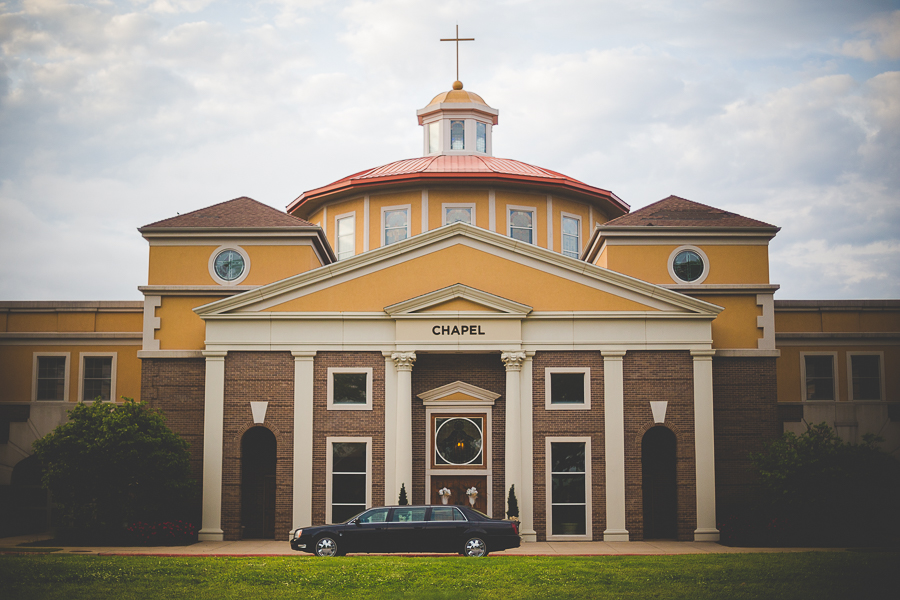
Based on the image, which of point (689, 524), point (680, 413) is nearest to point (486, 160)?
point (680, 413)

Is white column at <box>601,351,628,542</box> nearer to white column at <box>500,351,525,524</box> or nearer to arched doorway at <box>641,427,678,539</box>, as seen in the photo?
arched doorway at <box>641,427,678,539</box>

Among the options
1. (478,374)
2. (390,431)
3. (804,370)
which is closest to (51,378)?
(390,431)

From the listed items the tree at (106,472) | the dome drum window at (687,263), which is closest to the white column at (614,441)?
the dome drum window at (687,263)

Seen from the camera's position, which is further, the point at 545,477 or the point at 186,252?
the point at 186,252

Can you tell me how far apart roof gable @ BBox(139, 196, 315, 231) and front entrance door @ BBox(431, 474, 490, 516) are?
10241 millimetres

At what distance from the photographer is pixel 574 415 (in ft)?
95.6

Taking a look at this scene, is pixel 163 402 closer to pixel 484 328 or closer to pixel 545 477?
pixel 484 328

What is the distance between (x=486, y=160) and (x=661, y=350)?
14.0 m

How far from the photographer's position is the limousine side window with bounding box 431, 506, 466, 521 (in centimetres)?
2319

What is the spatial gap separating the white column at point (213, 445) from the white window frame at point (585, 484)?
34.4 ft

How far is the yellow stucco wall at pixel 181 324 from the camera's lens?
3125 centimetres

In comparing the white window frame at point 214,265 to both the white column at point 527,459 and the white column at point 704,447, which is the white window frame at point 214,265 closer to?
the white column at point 527,459

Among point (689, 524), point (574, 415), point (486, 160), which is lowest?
point (689, 524)

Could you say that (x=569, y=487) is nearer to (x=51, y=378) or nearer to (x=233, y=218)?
(x=233, y=218)
